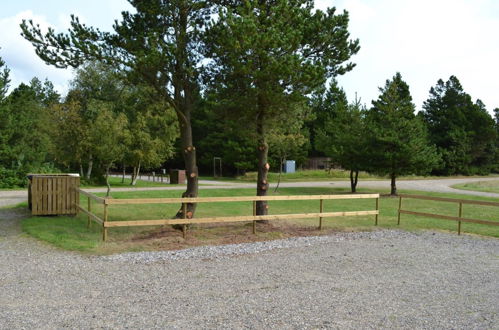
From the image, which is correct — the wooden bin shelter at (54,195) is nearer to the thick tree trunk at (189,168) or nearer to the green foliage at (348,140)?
the thick tree trunk at (189,168)

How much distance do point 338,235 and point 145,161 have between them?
21859 millimetres

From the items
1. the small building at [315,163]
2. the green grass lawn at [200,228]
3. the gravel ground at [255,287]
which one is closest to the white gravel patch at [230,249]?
the gravel ground at [255,287]

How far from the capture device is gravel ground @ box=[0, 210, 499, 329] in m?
4.71

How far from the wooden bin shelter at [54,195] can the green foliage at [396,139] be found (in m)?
17.8

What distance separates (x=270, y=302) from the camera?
533cm

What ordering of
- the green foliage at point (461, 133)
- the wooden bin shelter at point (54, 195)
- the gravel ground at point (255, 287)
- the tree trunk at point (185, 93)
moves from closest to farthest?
the gravel ground at point (255, 287) < the tree trunk at point (185, 93) < the wooden bin shelter at point (54, 195) < the green foliage at point (461, 133)

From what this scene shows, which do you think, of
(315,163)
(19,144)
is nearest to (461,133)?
(315,163)

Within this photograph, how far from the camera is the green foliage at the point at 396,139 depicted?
81.6 ft

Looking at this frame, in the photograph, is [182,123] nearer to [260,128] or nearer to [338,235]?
[260,128]

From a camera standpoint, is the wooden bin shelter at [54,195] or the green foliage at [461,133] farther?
the green foliage at [461,133]

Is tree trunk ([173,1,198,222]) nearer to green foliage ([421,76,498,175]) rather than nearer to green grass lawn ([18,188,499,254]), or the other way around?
green grass lawn ([18,188,499,254])

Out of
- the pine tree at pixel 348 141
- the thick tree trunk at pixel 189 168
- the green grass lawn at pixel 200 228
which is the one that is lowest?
the green grass lawn at pixel 200 228

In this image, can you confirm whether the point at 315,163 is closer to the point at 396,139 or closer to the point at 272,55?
the point at 396,139

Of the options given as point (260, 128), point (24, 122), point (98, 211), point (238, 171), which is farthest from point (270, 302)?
point (238, 171)
